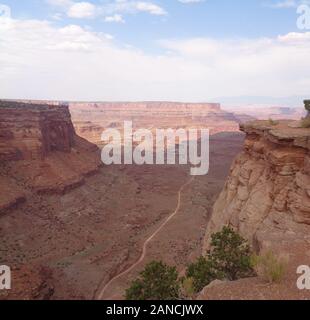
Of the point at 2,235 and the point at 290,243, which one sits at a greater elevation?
the point at 290,243

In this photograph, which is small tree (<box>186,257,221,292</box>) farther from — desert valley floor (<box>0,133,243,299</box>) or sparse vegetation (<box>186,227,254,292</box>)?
desert valley floor (<box>0,133,243,299</box>)

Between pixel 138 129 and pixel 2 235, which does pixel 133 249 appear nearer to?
pixel 2 235

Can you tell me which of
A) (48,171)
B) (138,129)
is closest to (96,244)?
(48,171)

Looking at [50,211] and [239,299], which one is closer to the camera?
[239,299]

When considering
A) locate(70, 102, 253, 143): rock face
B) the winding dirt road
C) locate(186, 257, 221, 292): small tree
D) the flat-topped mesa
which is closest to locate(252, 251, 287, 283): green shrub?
locate(186, 257, 221, 292): small tree

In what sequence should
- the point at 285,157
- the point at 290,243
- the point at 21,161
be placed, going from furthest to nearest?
the point at 21,161
the point at 285,157
the point at 290,243

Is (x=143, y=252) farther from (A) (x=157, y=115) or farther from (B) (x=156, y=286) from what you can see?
(A) (x=157, y=115)

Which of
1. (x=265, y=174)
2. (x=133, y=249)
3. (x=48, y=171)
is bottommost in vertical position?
(x=133, y=249)
